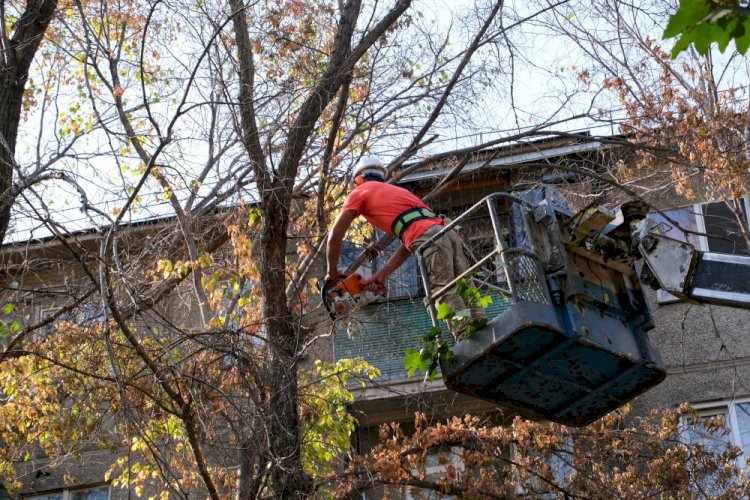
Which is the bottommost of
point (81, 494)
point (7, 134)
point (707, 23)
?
point (81, 494)

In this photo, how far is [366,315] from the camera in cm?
1581

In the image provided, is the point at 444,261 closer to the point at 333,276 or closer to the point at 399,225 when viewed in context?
the point at 399,225

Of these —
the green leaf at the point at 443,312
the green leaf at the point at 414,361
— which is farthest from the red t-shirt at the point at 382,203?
the green leaf at the point at 414,361

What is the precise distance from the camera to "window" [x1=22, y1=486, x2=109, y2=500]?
54.1 ft

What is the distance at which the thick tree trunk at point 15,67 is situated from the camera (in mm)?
9719

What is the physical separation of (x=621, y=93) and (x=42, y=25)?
6920 mm

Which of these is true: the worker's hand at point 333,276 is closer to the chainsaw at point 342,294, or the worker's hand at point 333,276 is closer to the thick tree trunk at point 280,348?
the chainsaw at point 342,294

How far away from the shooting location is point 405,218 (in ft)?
29.1

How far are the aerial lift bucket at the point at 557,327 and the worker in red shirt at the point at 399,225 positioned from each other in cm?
14

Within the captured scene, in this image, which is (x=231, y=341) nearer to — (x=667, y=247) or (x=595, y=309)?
(x=595, y=309)

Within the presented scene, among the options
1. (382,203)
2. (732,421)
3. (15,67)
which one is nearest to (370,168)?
(382,203)

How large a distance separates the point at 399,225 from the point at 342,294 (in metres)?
0.87

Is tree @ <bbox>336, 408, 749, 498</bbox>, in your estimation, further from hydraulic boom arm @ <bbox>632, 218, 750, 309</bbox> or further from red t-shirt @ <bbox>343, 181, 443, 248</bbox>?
hydraulic boom arm @ <bbox>632, 218, 750, 309</bbox>

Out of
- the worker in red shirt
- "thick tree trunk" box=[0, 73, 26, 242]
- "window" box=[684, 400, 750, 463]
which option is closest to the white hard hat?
the worker in red shirt
